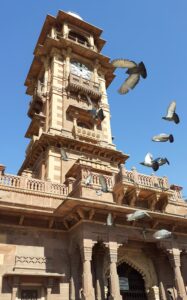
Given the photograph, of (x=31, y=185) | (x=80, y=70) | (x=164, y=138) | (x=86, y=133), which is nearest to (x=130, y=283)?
(x=31, y=185)

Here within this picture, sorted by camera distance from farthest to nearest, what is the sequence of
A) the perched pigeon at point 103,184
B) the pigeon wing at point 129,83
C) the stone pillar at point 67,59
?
the stone pillar at point 67,59 < the perched pigeon at point 103,184 < the pigeon wing at point 129,83

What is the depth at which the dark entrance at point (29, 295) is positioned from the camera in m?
12.4

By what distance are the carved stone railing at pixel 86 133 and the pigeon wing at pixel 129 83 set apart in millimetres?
13425

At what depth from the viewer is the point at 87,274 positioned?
39.1 feet

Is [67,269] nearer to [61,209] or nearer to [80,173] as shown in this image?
[61,209]

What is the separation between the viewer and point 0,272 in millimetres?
12180

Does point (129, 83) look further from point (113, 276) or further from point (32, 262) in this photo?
point (32, 262)

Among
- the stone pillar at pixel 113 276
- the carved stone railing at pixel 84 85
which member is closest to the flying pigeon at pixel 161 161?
the stone pillar at pixel 113 276

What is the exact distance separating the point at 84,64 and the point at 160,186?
52.2 ft

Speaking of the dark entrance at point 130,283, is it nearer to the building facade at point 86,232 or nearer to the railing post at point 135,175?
the building facade at point 86,232

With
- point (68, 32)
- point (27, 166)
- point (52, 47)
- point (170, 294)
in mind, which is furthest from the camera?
point (68, 32)

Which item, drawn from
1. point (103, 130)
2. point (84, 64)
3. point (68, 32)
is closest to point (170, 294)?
point (103, 130)

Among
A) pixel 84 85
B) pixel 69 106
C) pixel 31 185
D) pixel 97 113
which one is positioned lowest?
pixel 31 185

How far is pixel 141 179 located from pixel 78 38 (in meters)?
19.9
